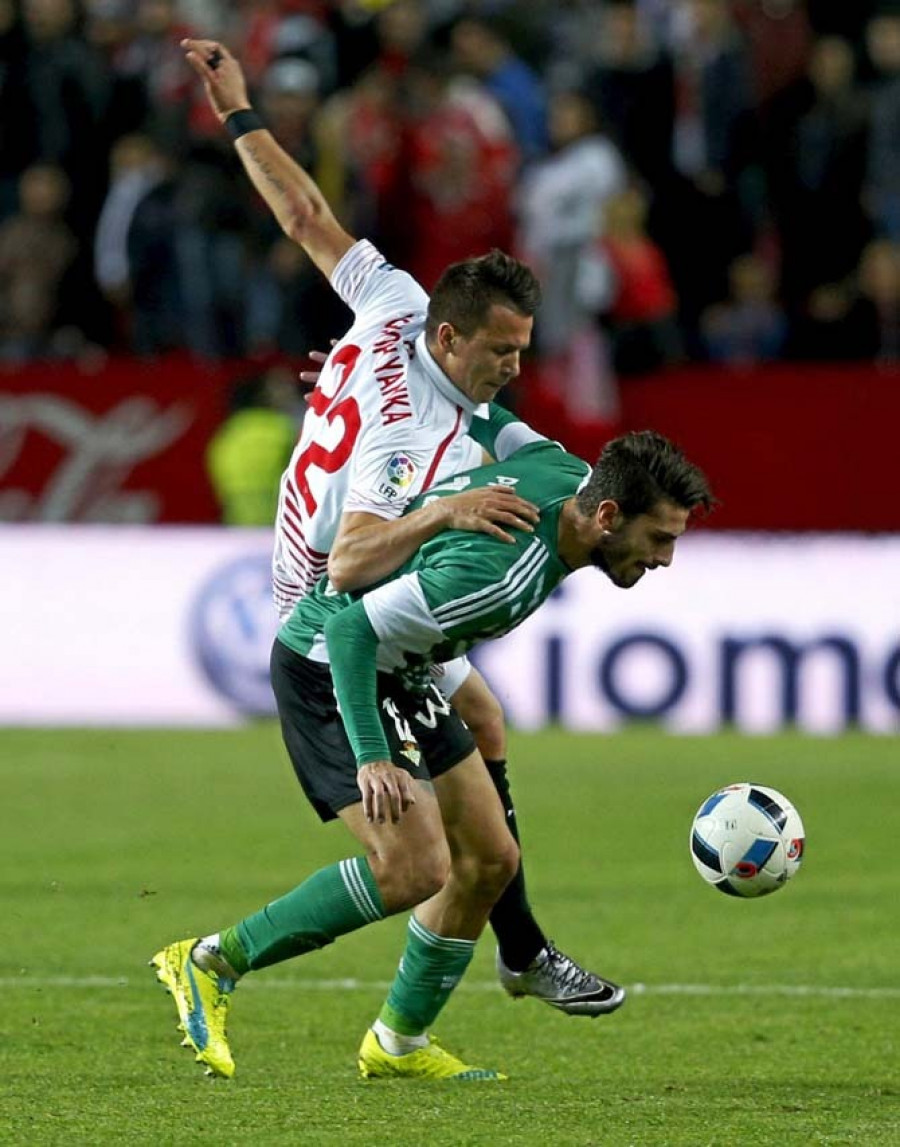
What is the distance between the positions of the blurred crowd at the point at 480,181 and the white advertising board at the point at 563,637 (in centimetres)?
245

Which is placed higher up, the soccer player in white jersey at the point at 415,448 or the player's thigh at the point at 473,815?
the soccer player in white jersey at the point at 415,448

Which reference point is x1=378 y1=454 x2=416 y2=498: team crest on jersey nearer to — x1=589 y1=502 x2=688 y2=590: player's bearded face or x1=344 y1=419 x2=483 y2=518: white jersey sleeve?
x1=344 y1=419 x2=483 y2=518: white jersey sleeve

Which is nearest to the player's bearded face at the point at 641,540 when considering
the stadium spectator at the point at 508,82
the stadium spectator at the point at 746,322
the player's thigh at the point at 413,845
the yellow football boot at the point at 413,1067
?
the player's thigh at the point at 413,845

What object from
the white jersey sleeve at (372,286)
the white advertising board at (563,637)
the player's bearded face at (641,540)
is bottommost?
the white advertising board at (563,637)

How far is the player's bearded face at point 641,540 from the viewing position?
19.8ft

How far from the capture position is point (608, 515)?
6.03 metres

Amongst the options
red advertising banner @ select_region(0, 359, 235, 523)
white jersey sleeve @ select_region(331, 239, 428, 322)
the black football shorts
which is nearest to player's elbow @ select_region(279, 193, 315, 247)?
white jersey sleeve @ select_region(331, 239, 428, 322)

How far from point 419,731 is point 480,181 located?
10644 mm

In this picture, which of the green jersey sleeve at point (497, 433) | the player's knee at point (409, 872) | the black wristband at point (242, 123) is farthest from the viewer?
the black wristband at point (242, 123)

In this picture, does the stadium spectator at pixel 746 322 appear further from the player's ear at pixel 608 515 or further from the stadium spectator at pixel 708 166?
the player's ear at pixel 608 515

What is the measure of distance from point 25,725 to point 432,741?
30.3 feet

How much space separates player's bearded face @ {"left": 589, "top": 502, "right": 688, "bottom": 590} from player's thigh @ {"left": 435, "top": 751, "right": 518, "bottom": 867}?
87 cm

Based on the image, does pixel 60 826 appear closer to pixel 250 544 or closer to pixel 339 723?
pixel 250 544

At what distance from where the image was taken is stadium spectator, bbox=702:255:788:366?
17266 mm
